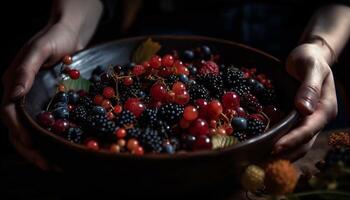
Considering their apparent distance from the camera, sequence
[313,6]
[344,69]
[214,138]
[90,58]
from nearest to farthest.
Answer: [214,138], [90,58], [313,6], [344,69]

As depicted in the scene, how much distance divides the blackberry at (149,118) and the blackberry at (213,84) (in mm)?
123

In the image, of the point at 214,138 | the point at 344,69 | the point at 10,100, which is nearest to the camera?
the point at 214,138

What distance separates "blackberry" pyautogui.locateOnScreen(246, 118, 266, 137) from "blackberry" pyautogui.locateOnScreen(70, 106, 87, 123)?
0.24 metres

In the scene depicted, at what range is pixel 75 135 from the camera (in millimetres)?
671

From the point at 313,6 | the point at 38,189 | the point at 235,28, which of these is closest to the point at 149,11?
the point at 235,28

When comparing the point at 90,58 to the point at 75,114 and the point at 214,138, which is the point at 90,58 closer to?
the point at 75,114

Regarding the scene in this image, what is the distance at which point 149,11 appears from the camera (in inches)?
51.7

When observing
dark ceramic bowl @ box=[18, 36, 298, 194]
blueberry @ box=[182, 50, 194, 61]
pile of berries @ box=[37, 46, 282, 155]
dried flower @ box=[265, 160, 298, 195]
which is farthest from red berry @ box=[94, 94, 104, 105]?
dried flower @ box=[265, 160, 298, 195]

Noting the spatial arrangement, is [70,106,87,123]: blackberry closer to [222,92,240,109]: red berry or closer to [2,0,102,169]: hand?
[2,0,102,169]: hand

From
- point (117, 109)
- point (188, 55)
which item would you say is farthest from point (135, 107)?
point (188, 55)

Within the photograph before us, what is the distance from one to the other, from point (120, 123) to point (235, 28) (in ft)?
2.09

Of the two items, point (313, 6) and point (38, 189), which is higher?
point (313, 6)

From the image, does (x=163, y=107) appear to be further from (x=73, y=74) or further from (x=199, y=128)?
(x=73, y=74)

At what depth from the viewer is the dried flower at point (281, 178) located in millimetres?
549
